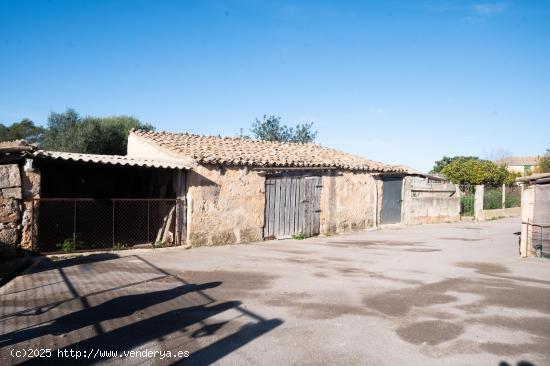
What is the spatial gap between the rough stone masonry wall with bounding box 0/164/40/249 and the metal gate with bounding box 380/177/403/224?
1364cm

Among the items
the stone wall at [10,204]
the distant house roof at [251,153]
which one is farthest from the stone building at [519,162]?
the stone wall at [10,204]

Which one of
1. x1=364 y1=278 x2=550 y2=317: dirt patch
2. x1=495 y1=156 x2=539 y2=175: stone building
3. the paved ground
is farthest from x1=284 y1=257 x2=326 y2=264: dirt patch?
x1=495 y1=156 x2=539 y2=175: stone building

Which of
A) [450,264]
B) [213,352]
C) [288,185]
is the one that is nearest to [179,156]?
[288,185]

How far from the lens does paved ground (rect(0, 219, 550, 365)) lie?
15.0ft

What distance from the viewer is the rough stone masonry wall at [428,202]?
19516mm

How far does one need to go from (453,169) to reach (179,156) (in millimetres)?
21790

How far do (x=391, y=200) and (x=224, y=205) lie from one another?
29.7 feet

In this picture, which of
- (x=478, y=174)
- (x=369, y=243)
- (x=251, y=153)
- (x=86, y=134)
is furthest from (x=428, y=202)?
(x=86, y=134)

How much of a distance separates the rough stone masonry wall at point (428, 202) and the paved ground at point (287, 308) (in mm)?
8612

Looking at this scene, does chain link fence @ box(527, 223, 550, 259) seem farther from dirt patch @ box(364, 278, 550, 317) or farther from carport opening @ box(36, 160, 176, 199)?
carport opening @ box(36, 160, 176, 199)

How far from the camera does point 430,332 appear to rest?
17.1ft

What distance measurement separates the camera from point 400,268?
9.42 m

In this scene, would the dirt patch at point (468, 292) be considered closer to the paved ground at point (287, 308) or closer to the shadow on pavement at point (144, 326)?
the paved ground at point (287, 308)

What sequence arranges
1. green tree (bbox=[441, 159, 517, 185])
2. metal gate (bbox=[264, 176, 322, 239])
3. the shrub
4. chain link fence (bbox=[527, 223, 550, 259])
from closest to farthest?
1. chain link fence (bbox=[527, 223, 550, 259])
2. metal gate (bbox=[264, 176, 322, 239])
3. the shrub
4. green tree (bbox=[441, 159, 517, 185])
